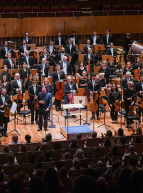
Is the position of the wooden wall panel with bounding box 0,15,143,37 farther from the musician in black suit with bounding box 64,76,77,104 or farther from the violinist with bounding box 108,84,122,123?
the violinist with bounding box 108,84,122,123

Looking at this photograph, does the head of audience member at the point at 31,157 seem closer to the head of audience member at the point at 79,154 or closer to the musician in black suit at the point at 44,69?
the head of audience member at the point at 79,154

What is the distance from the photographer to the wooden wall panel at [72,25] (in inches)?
656

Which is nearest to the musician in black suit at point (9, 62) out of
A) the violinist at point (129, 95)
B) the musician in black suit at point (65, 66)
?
the musician in black suit at point (65, 66)

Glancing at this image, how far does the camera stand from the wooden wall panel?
54.7 feet

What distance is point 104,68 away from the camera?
13102mm

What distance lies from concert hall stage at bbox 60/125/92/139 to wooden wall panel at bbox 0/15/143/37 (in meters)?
7.61

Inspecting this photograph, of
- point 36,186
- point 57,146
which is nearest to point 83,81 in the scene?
point 57,146

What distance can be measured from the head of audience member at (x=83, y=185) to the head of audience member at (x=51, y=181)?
34cm

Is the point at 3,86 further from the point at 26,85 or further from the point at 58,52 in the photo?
the point at 58,52

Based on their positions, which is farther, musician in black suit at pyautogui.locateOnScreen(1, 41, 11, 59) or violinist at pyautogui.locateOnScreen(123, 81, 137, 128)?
musician in black suit at pyautogui.locateOnScreen(1, 41, 11, 59)

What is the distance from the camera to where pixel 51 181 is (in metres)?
5.54

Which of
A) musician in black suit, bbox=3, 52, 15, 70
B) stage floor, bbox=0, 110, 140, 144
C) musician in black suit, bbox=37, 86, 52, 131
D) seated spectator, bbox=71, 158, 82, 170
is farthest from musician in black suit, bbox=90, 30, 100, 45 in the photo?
seated spectator, bbox=71, 158, 82, 170

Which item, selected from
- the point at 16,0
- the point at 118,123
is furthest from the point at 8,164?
the point at 16,0

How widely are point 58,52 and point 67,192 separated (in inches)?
389
